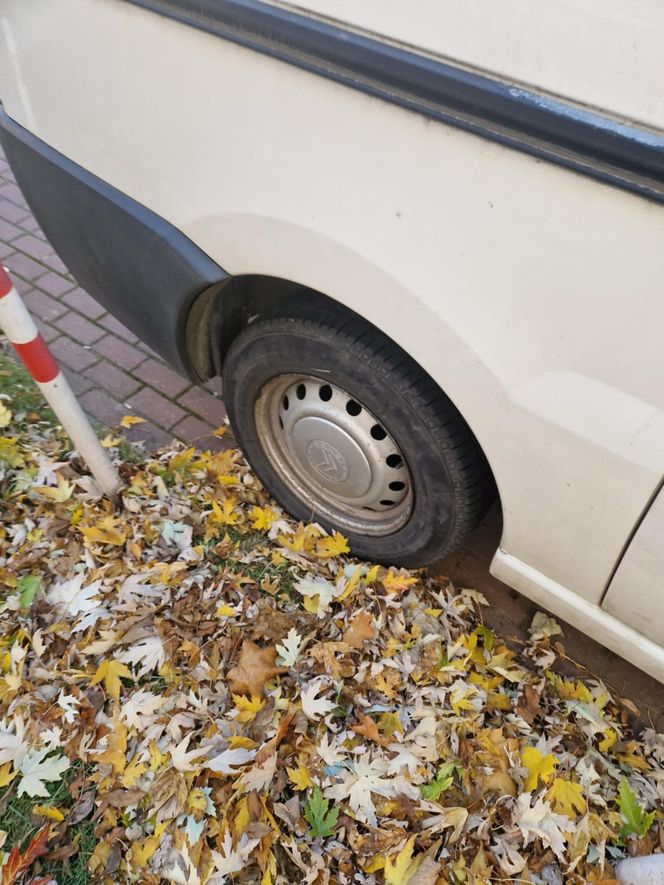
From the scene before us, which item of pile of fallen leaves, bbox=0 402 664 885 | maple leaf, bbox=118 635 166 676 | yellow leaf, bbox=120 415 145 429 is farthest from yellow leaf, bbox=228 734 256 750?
yellow leaf, bbox=120 415 145 429

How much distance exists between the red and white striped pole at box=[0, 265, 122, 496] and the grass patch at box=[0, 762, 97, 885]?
3.30ft

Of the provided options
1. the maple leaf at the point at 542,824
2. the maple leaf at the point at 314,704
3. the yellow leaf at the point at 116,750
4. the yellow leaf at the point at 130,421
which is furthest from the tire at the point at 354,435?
the yellow leaf at the point at 116,750

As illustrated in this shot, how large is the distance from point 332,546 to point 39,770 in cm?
112

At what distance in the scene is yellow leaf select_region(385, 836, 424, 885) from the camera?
166 cm

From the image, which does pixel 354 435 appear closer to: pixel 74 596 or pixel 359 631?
pixel 359 631

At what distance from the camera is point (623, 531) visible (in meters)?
1.55

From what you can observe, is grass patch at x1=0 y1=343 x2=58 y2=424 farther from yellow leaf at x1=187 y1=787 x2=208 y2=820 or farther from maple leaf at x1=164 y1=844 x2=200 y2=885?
maple leaf at x1=164 y1=844 x2=200 y2=885

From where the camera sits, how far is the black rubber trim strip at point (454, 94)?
1.15 meters

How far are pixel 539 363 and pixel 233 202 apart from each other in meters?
0.92

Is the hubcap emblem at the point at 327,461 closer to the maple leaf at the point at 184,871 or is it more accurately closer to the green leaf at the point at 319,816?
the green leaf at the point at 319,816

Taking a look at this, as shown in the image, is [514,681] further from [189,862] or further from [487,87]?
[487,87]

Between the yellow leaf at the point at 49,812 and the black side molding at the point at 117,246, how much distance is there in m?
1.40

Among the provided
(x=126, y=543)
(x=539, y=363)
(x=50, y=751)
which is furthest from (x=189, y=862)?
(x=539, y=363)

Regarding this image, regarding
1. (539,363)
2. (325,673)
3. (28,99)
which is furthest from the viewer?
(28,99)
